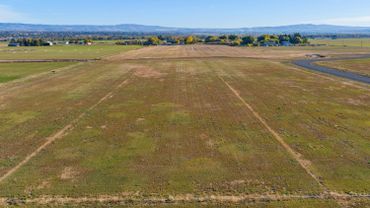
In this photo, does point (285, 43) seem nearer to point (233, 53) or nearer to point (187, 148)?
point (233, 53)

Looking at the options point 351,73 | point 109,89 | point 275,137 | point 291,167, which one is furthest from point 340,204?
point 351,73

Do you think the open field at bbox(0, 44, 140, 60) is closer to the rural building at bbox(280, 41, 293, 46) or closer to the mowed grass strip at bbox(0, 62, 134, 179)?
the mowed grass strip at bbox(0, 62, 134, 179)

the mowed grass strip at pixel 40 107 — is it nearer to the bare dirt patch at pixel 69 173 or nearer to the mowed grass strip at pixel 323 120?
the bare dirt patch at pixel 69 173

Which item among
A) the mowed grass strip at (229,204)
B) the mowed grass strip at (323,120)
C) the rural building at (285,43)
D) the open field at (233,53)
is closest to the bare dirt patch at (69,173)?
the mowed grass strip at (229,204)

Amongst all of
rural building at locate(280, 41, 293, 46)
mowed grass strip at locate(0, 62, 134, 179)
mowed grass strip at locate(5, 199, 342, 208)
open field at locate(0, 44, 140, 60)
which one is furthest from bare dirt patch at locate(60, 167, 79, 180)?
rural building at locate(280, 41, 293, 46)

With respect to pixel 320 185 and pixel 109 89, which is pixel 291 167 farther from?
pixel 109 89

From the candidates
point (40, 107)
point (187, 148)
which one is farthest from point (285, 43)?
point (187, 148)

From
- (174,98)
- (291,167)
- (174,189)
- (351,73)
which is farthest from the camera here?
(351,73)
